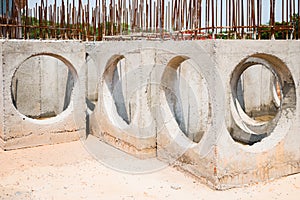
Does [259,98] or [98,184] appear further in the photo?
[259,98]

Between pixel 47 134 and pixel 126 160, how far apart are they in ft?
7.81

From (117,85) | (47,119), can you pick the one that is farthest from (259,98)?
(47,119)

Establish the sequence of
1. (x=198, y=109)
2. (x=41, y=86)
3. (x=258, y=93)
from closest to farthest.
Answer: (x=198, y=109) → (x=41, y=86) → (x=258, y=93)

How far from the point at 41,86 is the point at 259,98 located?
7265mm

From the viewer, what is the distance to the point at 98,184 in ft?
20.5

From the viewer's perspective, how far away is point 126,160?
7.54m

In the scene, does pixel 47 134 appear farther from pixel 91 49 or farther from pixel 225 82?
pixel 225 82

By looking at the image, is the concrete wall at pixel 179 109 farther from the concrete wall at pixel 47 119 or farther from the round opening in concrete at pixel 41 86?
the round opening in concrete at pixel 41 86

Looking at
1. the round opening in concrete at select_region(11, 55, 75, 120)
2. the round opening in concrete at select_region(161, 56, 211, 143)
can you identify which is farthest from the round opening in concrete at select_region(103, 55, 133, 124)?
the round opening in concrete at select_region(11, 55, 75, 120)

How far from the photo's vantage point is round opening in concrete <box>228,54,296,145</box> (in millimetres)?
6469

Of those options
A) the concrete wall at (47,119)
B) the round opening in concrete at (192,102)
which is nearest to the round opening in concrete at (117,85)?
the concrete wall at (47,119)

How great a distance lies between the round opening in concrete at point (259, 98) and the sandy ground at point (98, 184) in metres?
1.22

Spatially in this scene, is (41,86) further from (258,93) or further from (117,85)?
(258,93)

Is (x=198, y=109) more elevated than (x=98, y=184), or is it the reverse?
(x=198, y=109)
